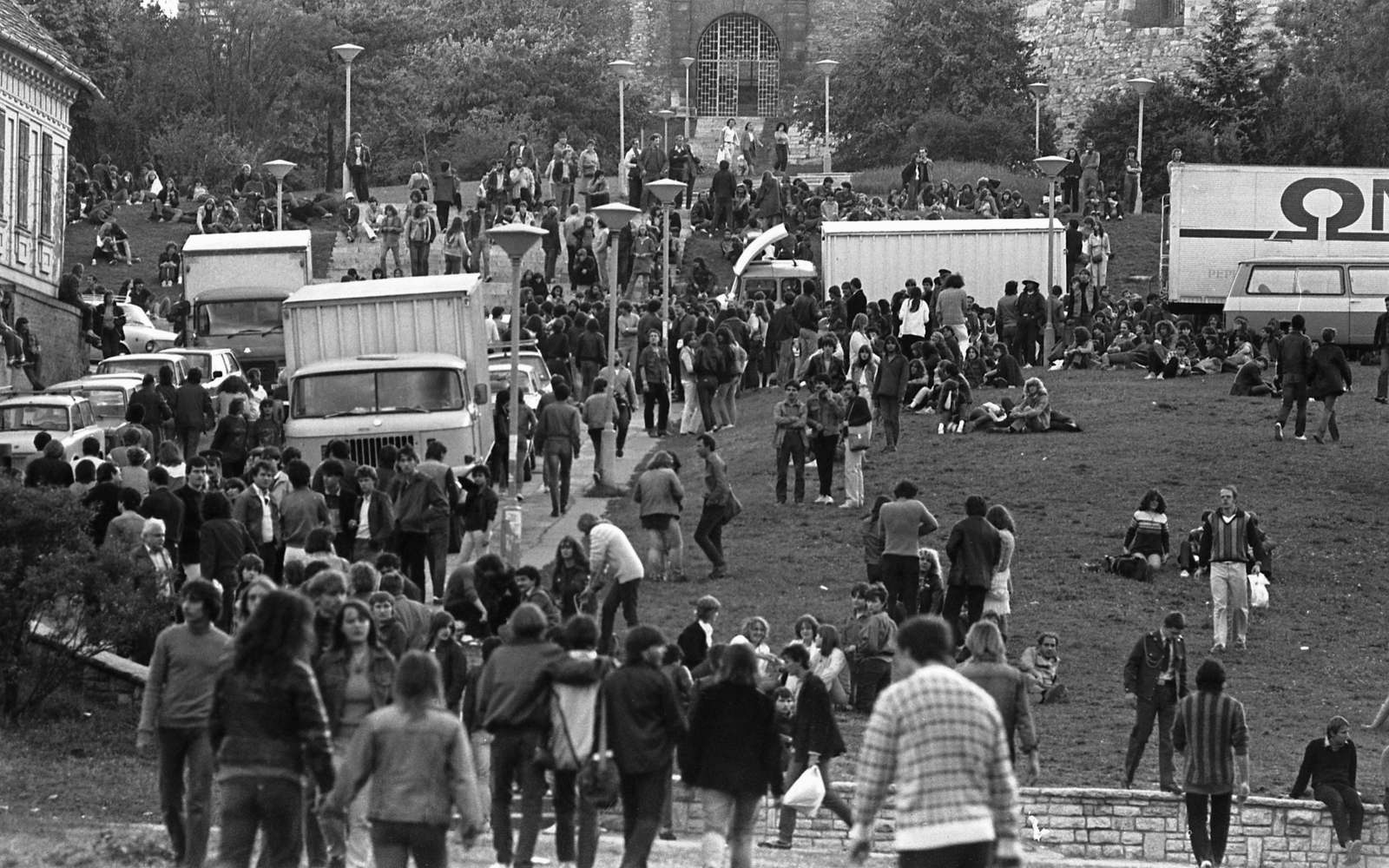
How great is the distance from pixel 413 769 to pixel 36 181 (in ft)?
120

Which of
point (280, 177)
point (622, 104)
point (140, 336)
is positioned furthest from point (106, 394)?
point (622, 104)

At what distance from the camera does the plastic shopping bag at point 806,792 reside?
16266mm

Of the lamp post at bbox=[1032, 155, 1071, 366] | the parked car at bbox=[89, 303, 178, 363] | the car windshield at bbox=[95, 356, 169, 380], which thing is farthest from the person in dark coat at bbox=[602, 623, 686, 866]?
the parked car at bbox=[89, 303, 178, 363]

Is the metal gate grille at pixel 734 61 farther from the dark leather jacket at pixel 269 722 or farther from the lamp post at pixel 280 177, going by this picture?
the dark leather jacket at pixel 269 722

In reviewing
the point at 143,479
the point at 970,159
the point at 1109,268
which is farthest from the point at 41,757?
the point at 970,159

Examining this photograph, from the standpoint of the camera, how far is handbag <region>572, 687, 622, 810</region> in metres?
13.0

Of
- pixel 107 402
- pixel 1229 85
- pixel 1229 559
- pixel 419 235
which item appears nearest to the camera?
pixel 1229 559

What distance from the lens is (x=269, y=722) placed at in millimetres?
11617

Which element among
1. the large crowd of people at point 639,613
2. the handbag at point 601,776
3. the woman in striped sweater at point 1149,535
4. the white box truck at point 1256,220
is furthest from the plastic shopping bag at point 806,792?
the white box truck at point 1256,220

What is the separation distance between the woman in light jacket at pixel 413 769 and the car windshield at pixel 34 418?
17.8 meters

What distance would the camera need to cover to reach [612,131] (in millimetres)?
75000

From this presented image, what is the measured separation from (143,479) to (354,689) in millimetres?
10474

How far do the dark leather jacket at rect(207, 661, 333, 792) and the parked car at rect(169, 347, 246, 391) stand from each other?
23132 millimetres

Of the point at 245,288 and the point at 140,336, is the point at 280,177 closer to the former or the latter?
the point at 140,336
